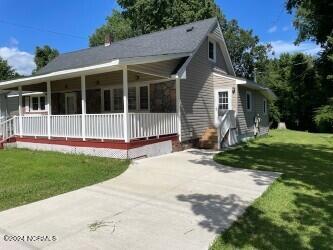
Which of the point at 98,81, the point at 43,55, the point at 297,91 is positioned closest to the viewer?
the point at 98,81

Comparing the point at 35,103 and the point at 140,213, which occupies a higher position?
the point at 35,103

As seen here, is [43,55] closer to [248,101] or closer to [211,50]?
[211,50]

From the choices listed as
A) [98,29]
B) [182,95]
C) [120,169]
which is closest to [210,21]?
[182,95]

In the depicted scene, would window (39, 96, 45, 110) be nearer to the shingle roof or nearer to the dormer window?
the shingle roof

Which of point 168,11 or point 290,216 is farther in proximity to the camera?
point 168,11

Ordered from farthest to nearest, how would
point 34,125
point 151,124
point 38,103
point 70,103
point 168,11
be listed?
point 168,11
point 38,103
point 70,103
point 34,125
point 151,124

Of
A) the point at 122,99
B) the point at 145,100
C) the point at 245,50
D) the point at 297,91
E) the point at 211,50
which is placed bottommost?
the point at 145,100

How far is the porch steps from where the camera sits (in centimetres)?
1420

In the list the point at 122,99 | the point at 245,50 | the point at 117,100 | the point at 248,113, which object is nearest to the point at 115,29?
the point at 245,50

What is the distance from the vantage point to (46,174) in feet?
27.1

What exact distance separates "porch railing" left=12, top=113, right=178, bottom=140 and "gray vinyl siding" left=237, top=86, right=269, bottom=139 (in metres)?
5.39

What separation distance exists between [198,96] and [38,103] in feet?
38.5

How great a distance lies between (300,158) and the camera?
37.7 ft

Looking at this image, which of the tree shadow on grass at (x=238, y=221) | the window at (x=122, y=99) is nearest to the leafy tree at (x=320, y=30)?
the window at (x=122, y=99)
